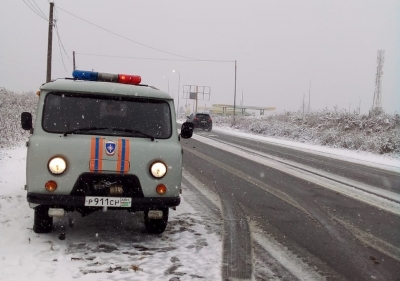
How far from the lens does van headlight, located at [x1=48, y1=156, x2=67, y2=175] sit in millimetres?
4777

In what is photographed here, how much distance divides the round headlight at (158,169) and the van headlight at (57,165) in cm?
107

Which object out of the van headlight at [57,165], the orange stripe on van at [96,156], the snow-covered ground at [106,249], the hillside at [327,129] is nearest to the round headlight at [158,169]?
the orange stripe on van at [96,156]

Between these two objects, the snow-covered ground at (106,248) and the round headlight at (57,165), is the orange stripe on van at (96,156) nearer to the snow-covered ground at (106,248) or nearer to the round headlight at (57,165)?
the round headlight at (57,165)

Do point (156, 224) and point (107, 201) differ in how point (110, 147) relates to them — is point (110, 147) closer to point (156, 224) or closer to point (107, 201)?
point (107, 201)

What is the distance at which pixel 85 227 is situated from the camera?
580 cm

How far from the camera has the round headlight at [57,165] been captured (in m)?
4.78

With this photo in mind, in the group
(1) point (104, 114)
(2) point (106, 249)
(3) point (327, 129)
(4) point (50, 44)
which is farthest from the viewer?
(3) point (327, 129)

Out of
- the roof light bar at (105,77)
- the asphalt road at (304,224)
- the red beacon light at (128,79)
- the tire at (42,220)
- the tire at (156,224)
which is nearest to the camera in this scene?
the asphalt road at (304,224)

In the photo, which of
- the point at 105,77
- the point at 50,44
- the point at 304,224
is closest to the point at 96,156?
the point at 105,77

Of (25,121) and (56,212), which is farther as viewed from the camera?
(25,121)

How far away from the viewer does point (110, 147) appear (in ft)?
16.2

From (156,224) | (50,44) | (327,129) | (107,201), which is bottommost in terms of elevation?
(156,224)

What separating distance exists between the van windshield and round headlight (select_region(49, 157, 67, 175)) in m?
0.50

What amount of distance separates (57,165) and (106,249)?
1.21 meters
